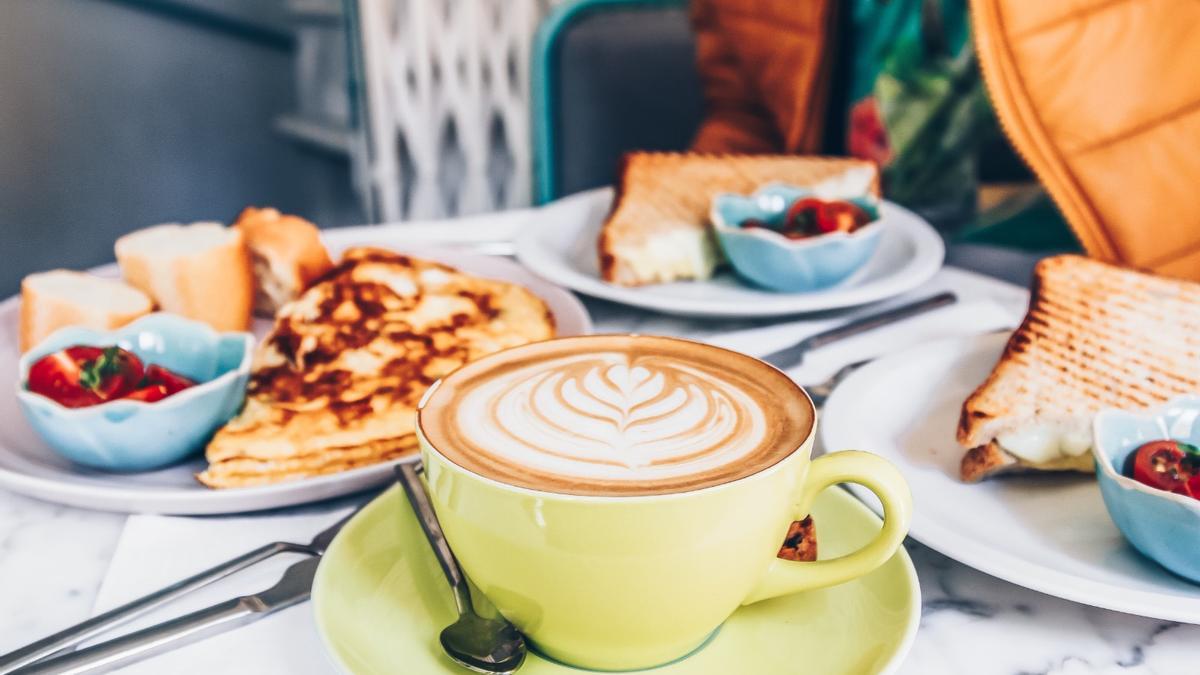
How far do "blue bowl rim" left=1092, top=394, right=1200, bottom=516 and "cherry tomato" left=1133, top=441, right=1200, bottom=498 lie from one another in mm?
13

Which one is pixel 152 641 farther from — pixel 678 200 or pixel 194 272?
pixel 678 200

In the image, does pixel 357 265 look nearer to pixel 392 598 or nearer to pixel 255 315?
pixel 255 315

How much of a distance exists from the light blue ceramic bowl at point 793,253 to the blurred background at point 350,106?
60 centimetres

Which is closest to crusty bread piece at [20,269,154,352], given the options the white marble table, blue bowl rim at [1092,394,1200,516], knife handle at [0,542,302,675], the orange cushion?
the white marble table

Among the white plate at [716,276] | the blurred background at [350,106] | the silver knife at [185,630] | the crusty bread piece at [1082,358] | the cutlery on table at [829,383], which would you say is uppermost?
the crusty bread piece at [1082,358]

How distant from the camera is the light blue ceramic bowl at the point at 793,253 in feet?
3.71

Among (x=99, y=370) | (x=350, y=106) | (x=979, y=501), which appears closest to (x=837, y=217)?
(x=979, y=501)

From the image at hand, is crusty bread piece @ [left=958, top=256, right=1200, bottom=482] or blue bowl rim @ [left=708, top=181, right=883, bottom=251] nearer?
crusty bread piece @ [left=958, top=256, right=1200, bottom=482]

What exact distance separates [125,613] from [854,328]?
78 cm

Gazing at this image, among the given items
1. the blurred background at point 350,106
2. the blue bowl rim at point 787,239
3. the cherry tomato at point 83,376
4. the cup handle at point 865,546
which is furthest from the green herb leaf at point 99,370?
the blurred background at point 350,106

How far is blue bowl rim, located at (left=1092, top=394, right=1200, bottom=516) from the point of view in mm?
568

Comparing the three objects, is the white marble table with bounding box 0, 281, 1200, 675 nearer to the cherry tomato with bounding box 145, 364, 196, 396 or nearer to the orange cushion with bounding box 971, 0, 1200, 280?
the cherry tomato with bounding box 145, 364, 196, 396

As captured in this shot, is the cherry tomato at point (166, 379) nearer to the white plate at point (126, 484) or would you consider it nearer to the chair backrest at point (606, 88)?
the white plate at point (126, 484)

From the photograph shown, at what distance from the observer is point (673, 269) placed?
1.26 m
